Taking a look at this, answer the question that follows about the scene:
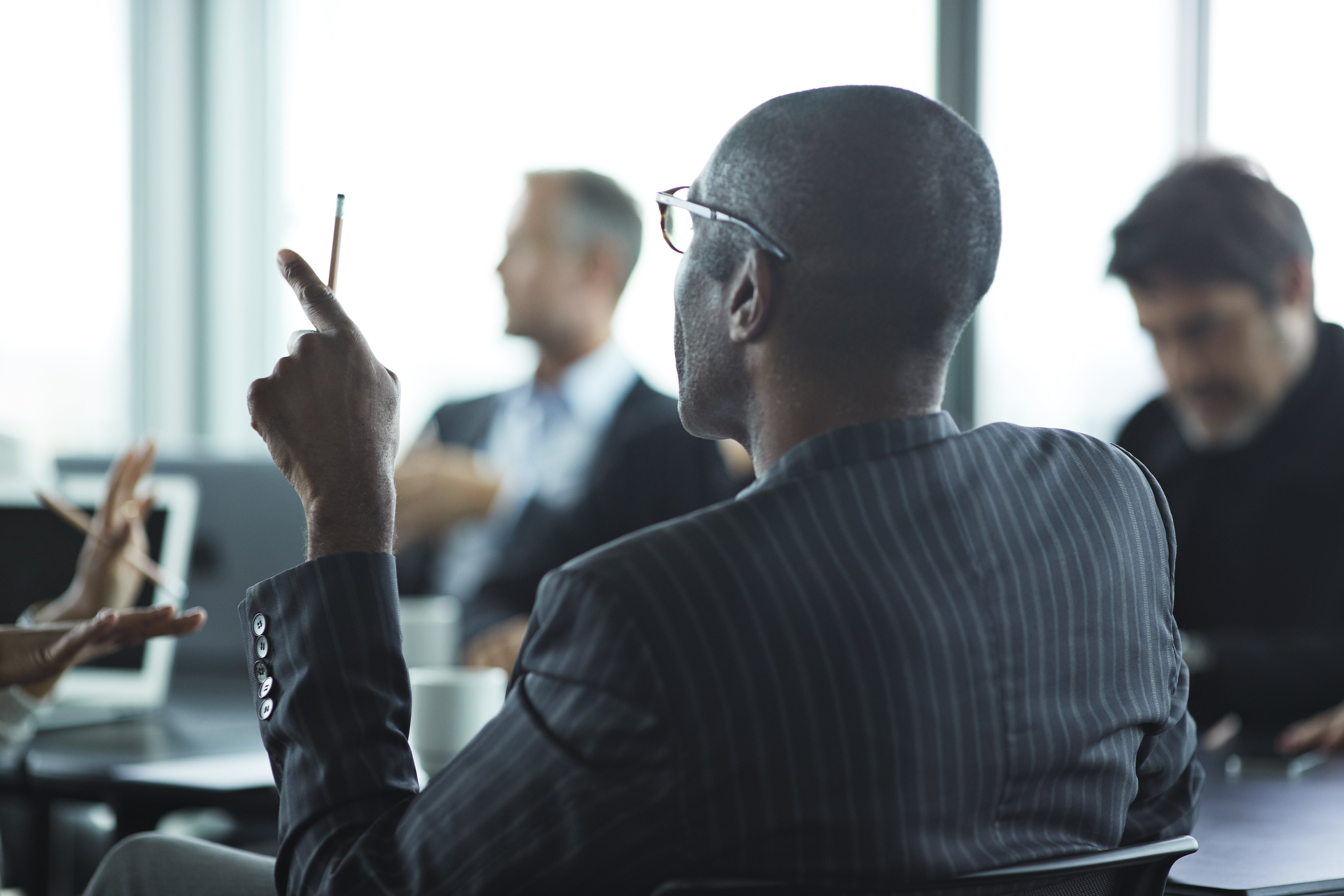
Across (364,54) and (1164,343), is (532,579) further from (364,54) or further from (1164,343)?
(364,54)

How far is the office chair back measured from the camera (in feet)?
2.19

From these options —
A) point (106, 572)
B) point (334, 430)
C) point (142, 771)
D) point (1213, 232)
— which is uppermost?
point (1213, 232)

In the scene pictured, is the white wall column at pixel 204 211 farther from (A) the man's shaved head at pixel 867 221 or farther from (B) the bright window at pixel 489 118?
(A) the man's shaved head at pixel 867 221

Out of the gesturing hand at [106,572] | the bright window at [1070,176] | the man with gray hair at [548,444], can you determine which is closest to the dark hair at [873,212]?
the gesturing hand at [106,572]

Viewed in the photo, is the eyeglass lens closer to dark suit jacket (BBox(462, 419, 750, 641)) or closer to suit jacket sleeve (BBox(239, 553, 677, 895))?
suit jacket sleeve (BBox(239, 553, 677, 895))

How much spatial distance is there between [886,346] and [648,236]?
2.20 m

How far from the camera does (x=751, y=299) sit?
2.84 feet

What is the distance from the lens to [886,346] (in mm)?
842

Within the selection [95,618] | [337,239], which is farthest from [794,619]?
[95,618]

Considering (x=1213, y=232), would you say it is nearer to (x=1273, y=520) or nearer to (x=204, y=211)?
(x=1273, y=520)

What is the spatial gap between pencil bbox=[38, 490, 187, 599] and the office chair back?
99 centimetres

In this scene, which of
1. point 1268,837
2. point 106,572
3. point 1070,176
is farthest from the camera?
point 1070,176

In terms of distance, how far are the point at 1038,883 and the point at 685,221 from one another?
518 mm

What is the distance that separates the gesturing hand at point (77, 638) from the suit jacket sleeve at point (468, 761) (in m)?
0.32
